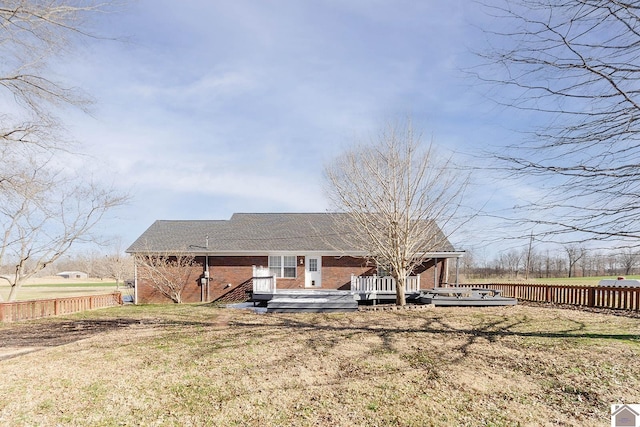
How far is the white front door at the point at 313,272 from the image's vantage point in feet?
68.6

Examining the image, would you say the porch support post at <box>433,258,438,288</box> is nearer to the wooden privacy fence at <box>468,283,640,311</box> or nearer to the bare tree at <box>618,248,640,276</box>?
the wooden privacy fence at <box>468,283,640,311</box>

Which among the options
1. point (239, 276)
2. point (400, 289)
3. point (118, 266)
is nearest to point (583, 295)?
point (400, 289)

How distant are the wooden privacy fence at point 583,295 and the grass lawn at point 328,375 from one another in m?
4.20

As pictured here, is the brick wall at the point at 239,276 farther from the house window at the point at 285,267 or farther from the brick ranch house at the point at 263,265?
the house window at the point at 285,267

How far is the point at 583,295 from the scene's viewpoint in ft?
51.3

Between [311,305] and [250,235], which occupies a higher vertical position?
[250,235]

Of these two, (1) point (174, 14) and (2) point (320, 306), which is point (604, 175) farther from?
(2) point (320, 306)

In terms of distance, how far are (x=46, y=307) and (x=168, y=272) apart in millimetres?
6207

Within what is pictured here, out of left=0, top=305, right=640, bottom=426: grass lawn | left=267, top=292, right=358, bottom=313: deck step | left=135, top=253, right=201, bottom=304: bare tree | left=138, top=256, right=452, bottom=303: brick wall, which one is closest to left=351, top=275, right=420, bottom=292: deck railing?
left=267, top=292, right=358, bottom=313: deck step

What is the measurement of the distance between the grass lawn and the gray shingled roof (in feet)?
34.1

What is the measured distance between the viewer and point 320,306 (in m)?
14.0

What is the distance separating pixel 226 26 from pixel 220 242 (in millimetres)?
14183

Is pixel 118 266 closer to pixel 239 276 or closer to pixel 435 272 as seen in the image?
pixel 239 276

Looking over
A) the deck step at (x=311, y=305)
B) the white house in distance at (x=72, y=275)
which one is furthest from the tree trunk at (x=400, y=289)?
the white house in distance at (x=72, y=275)
